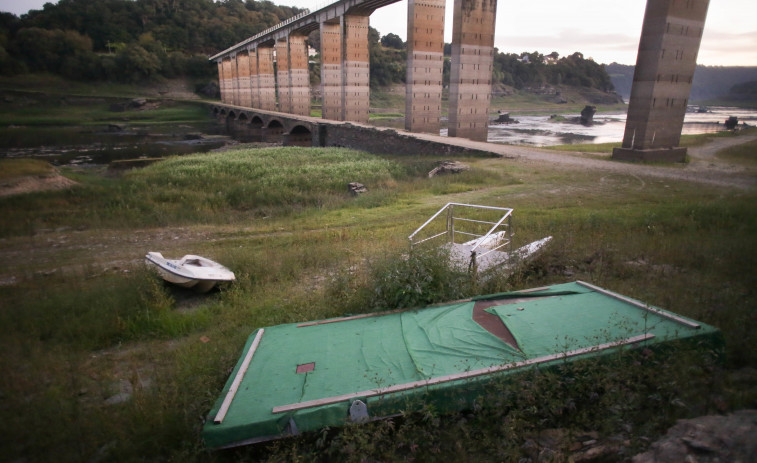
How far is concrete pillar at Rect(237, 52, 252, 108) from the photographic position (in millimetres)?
72025

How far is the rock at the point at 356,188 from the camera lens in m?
16.2

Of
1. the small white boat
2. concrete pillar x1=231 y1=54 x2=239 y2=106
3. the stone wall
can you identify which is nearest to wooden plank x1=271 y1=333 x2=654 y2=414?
the small white boat

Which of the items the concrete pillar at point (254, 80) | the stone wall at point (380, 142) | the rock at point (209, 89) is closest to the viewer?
the stone wall at point (380, 142)

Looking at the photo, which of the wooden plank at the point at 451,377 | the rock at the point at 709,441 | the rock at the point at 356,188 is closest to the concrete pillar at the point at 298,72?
the rock at the point at 356,188

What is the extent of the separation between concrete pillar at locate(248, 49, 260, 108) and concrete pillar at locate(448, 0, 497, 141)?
4612 centimetres

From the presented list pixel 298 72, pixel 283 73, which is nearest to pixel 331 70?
pixel 298 72

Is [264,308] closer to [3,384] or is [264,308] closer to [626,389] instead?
[3,384]

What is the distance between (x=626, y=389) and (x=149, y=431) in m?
4.00

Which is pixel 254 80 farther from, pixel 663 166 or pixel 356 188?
pixel 663 166

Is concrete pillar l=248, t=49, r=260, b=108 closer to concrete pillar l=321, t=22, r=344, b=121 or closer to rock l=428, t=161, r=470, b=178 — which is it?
concrete pillar l=321, t=22, r=344, b=121

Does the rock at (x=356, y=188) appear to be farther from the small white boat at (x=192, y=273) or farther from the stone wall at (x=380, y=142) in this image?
the small white boat at (x=192, y=273)

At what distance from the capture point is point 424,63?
99.5 ft

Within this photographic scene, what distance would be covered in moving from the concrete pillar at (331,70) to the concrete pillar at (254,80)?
2716 centimetres

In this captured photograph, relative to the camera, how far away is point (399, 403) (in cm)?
350
